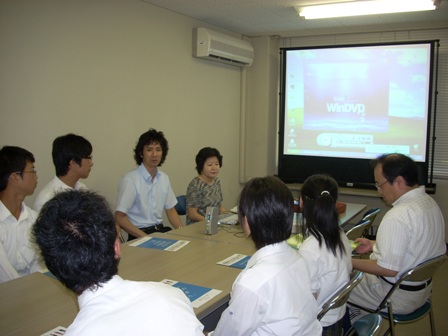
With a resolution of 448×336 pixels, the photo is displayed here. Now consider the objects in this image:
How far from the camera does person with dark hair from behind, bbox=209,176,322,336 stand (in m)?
1.61

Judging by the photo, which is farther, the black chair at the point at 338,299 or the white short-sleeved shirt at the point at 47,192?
the white short-sleeved shirt at the point at 47,192

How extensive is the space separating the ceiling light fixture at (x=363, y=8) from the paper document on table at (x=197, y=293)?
378 centimetres

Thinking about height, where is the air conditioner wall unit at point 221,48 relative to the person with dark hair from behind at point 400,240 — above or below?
above

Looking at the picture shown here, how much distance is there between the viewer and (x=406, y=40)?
593 centimetres

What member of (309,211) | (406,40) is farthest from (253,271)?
(406,40)

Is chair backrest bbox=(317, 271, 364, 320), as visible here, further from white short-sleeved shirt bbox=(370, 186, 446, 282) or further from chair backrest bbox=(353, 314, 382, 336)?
white short-sleeved shirt bbox=(370, 186, 446, 282)

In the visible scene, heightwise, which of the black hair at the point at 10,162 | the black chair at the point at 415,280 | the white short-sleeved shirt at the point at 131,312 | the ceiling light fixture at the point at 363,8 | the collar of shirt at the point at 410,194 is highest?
the ceiling light fixture at the point at 363,8

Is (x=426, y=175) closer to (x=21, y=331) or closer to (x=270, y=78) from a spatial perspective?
(x=270, y=78)

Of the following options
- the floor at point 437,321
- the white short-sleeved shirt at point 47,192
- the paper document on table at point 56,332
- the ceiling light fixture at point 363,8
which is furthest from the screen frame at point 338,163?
the paper document on table at point 56,332

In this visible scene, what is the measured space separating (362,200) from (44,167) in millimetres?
4319

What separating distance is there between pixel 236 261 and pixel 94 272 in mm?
1493

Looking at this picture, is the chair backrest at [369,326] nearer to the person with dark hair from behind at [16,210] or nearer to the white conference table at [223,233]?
the white conference table at [223,233]

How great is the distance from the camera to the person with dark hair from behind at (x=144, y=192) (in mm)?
3664

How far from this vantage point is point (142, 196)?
3750 millimetres
